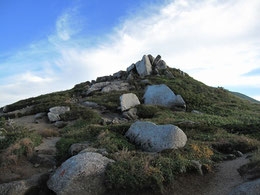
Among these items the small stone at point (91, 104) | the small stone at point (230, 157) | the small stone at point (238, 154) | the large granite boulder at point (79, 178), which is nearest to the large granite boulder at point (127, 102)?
the small stone at point (91, 104)

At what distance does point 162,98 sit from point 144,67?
60.4 ft

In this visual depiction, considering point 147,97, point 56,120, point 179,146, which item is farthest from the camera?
point 147,97

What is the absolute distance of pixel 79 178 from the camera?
7785 mm

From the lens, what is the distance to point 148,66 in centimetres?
4825

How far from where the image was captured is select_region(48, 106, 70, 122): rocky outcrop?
2242 centimetres

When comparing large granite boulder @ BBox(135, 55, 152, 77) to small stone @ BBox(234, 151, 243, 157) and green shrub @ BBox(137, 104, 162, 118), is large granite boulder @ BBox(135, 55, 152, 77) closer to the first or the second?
green shrub @ BBox(137, 104, 162, 118)

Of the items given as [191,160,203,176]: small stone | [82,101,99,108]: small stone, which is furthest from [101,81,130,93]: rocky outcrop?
[191,160,203,176]: small stone

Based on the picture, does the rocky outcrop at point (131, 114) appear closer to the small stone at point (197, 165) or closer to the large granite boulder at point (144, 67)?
the small stone at point (197, 165)

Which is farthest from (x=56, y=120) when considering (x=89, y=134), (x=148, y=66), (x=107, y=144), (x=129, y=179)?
(x=148, y=66)

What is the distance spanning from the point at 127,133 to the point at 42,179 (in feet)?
23.5

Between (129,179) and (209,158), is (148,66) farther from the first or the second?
(129,179)

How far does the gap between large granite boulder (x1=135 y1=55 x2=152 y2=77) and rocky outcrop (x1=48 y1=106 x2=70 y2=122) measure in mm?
25298

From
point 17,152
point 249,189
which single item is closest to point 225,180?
point 249,189

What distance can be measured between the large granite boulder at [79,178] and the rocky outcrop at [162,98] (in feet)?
73.9
